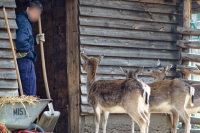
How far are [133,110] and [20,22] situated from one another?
2.68 meters

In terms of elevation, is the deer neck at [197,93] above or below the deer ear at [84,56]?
below

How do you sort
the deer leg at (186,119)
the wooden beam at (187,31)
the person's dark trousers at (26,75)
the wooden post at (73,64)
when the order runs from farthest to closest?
the wooden beam at (187,31), the wooden post at (73,64), the deer leg at (186,119), the person's dark trousers at (26,75)

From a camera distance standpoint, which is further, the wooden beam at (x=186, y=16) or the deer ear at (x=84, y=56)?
the wooden beam at (x=186, y=16)

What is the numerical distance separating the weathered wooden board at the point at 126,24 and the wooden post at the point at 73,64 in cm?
23

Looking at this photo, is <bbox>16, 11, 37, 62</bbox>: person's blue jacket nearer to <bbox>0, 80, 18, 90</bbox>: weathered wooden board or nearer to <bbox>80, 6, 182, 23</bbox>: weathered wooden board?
<bbox>0, 80, 18, 90</bbox>: weathered wooden board

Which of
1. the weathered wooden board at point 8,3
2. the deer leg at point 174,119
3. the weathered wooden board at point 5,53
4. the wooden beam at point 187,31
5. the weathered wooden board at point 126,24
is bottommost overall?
the deer leg at point 174,119

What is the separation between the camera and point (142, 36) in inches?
518

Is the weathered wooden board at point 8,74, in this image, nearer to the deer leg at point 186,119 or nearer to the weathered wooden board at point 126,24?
the weathered wooden board at point 126,24

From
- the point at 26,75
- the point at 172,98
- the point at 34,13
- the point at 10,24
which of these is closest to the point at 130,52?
the point at 172,98

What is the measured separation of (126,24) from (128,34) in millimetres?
231

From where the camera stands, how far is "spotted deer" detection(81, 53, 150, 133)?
1072 centimetres

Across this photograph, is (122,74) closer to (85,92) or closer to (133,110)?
(85,92)

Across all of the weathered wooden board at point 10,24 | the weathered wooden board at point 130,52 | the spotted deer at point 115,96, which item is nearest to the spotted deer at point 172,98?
the spotted deer at point 115,96

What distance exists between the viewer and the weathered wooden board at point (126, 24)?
12223mm
